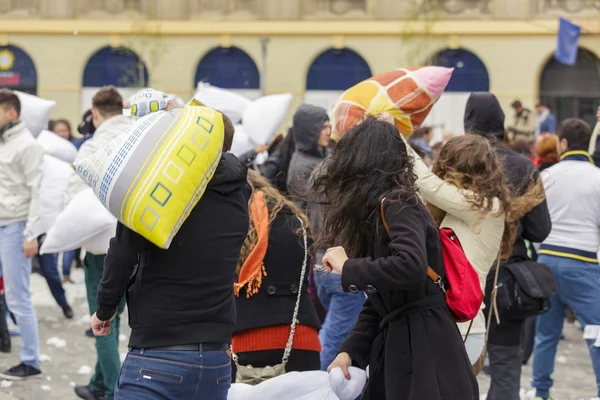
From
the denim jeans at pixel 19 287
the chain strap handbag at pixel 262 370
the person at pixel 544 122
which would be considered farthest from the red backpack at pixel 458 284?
the person at pixel 544 122

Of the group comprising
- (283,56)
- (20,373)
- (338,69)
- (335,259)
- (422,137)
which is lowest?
(338,69)

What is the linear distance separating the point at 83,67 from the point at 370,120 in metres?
30.8

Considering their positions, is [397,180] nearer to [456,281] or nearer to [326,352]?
[456,281]

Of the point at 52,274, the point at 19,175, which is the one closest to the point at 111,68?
the point at 52,274

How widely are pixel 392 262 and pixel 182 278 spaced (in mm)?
745

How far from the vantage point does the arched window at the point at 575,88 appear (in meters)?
Answer: 30.5

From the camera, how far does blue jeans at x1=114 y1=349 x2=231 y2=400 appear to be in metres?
3.49

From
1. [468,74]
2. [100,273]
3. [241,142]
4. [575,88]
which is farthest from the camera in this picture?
[468,74]

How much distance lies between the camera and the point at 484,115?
5.83 meters

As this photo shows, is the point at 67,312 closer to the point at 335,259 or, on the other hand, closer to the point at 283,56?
the point at 335,259

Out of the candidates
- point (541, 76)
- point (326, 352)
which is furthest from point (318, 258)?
point (541, 76)

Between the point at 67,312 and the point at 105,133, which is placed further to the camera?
the point at 67,312

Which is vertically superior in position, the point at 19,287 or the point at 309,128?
the point at 309,128

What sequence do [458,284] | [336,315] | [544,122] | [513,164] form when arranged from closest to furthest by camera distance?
[458,284] → [513,164] → [336,315] → [544,122]
